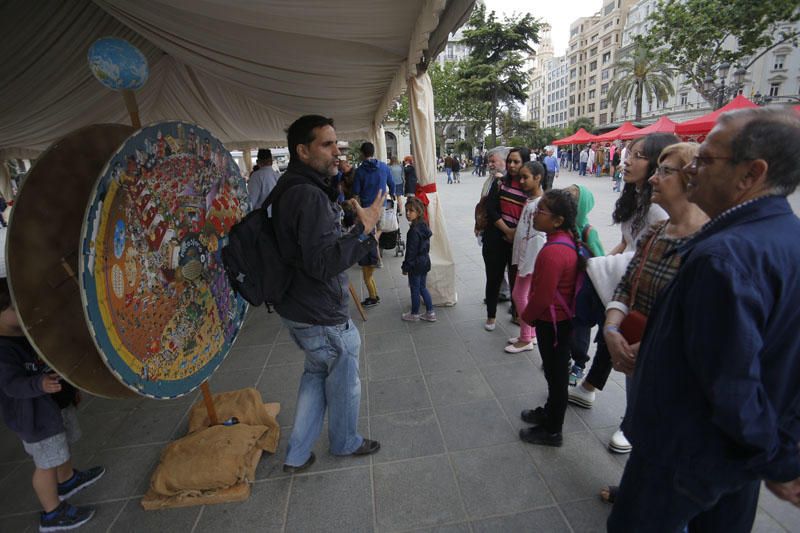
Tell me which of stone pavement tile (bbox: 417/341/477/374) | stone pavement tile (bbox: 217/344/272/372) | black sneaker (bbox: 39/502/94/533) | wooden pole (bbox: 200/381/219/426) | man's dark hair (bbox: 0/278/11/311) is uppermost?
man's dark hair (bbox: 0/278/11/311)

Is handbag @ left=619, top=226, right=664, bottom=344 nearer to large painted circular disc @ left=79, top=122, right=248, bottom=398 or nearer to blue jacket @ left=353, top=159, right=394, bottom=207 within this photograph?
large painted circular disc @ left=79, top=122, right=248, bottom=398

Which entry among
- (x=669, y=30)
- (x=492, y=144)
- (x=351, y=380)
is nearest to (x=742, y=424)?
(x=351, y=380)

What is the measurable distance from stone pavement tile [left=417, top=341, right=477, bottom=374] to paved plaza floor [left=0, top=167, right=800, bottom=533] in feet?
0.06

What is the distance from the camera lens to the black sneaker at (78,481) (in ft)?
7.19

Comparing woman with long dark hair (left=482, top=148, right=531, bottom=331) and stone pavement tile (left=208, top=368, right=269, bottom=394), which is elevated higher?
woman with long dark hair (left=482, top=148, right=531, bottom=331)

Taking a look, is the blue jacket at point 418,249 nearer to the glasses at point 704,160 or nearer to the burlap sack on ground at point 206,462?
the burlap sack on ground at point 206,462

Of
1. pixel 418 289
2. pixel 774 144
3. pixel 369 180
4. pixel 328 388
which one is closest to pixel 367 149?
pixel 369 180

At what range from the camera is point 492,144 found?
1275 inches

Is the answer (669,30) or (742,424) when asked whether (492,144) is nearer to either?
(669,30)

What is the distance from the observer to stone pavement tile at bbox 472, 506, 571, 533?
73.2 inches

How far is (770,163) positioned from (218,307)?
2.64 meters

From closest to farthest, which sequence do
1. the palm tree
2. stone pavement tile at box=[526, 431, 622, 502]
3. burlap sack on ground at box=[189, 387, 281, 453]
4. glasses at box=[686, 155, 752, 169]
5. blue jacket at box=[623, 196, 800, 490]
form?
blue jacket at box=[623, 196, 800, 490], glasses at box=[686, 155, 752, 169], stone pavement tile at box=[526, 431, 622, 502], burlap sack on ground at box=[189, 387, 281, 453], the palm tree

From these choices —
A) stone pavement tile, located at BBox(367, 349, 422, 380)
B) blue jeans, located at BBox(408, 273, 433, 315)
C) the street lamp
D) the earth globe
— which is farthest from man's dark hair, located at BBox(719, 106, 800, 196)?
the street lamp

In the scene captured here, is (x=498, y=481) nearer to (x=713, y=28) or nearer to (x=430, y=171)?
(x=430, y=171)
